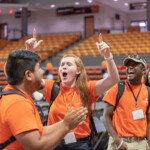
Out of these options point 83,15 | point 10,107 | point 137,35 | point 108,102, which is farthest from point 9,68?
point 83,15

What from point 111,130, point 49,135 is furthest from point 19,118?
point 111,130

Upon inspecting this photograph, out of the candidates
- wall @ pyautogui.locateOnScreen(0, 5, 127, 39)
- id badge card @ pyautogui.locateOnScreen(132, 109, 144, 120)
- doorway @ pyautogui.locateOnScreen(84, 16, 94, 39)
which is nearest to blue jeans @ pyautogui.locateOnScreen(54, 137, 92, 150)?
id badge card @ pyautogui.locateOnScreen(132, 109, 144, 120)

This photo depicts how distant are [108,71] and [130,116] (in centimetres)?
63

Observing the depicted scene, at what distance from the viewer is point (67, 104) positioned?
92.9 inches

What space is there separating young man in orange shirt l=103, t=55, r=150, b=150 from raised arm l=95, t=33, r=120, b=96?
1.08 ft

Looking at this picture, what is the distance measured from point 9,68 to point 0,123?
309 mm

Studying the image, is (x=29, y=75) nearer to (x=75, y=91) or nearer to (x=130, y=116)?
(x=75, y=91)

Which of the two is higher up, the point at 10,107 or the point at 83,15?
the point at 83,15

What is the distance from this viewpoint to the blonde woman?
2.26 metres

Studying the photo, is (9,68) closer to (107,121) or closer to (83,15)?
(107,121)

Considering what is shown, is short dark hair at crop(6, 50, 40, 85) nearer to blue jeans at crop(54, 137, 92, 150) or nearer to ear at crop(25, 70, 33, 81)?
ear at crop(25, 70, 33, 81)

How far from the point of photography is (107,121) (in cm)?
262

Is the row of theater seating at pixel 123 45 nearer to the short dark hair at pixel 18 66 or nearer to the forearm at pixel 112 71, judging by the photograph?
the forearm at pixel 112 71

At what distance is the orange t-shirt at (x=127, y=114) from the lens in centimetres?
256
